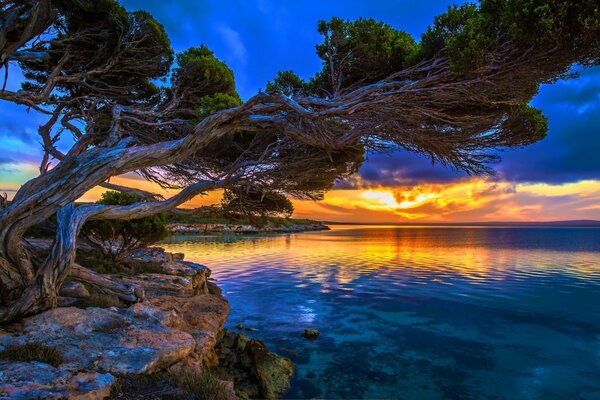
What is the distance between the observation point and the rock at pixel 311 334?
10.7m

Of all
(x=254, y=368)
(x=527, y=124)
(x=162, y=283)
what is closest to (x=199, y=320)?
(x=254, y=368)

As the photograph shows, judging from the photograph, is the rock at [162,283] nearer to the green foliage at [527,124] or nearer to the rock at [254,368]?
the rock at [254,368]

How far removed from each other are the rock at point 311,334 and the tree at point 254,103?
433 centimetres

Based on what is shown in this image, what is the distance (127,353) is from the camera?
16.2ft

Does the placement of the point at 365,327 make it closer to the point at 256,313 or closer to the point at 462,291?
the point at 256,313

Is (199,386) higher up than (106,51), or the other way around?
(106,51)

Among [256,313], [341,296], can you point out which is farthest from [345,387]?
[341,296]

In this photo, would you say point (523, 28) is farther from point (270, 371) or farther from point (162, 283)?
point (162, 283)

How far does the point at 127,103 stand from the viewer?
Result: 11500 millimetres

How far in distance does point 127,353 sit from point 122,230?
9.41 meters

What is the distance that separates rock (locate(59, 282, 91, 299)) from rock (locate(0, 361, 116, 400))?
10.3 feet

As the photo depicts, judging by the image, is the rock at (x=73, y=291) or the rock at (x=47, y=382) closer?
the rock at (x=47, y=382)

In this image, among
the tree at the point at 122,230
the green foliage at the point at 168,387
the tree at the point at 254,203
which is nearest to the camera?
the green foliage at the point at 168,387

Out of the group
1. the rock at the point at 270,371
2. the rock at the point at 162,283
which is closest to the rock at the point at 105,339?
the rock at the point at 270,371
